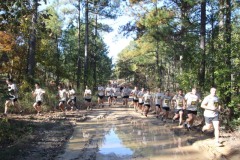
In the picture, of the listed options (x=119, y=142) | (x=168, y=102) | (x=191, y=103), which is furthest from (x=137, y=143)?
(x=168, y=102)

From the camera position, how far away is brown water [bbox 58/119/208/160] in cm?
977

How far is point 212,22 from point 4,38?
63.5ft

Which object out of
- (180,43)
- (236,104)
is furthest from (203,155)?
(180,43)

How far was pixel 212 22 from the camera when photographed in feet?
60.5

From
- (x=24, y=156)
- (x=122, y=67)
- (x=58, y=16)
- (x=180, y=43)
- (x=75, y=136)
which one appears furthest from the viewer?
(x=122, y=67)

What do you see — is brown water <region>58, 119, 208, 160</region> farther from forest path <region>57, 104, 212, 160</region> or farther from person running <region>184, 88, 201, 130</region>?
person running <region>184, 88, 201, 130</region>

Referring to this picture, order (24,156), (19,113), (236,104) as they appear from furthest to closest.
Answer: (19,113)
(236,104)
(24,156)

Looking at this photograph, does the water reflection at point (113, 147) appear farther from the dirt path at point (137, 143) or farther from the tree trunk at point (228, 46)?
the tree trunk at point (228, 46)

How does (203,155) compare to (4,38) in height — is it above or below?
below

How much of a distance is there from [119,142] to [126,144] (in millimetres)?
452

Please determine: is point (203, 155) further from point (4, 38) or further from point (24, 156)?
point (4, 38)

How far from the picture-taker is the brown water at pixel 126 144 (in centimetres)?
977

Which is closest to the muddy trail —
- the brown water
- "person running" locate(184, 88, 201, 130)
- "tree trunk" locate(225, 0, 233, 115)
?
the brown water

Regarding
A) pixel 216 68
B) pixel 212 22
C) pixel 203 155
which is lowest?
pixel 203 155
